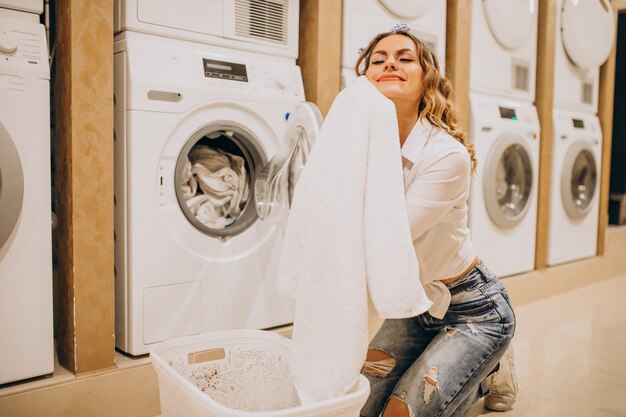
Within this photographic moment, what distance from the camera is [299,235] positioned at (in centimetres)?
119

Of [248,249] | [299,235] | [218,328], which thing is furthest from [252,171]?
[299,235]

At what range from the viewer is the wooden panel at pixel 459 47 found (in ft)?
8.95

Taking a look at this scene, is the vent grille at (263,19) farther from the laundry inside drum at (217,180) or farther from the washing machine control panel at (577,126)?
the washing machine control panel at (577,126)

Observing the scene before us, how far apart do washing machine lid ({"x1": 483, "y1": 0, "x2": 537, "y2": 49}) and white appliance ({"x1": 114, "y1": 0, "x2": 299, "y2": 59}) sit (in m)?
1.23

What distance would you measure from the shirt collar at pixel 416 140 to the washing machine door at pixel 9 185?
3.37ft

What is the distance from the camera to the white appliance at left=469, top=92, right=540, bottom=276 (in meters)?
2.83

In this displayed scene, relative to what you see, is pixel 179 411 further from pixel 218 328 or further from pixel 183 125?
pixel 183 125

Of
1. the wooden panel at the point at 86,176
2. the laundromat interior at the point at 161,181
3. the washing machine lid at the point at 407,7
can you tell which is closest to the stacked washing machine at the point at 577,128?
the laundromat interior at the point at 161,181

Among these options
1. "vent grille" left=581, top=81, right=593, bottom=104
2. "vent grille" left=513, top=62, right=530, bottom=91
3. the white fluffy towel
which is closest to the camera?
the white fluffy towel

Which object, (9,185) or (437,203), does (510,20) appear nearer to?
(437,203)

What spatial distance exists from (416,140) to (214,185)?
0.85m

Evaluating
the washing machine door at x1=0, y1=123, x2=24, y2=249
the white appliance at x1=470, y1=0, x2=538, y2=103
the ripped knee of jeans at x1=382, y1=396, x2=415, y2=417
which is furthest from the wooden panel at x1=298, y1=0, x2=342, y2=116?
the ripped knee of jeans at x1=382, y1=396, x2=415, y2=417

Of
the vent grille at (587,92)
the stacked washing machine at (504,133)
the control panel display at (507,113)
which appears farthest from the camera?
the vent grille at (587,92)

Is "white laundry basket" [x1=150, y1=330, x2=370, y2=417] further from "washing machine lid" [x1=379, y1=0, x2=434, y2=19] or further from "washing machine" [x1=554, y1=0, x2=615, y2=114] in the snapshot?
"washing machine" [x1=554, y1=0, x2=615, y2=114]
